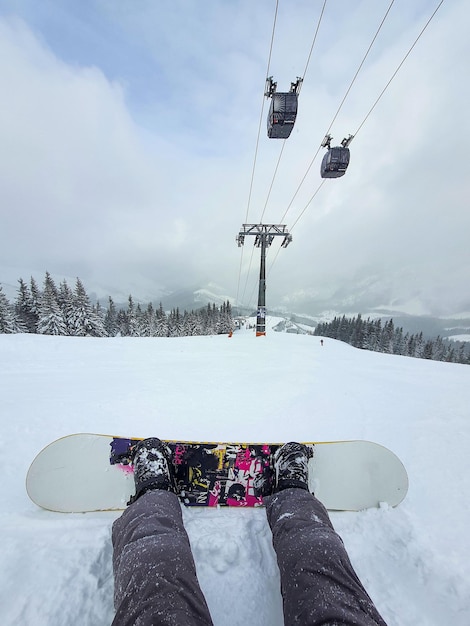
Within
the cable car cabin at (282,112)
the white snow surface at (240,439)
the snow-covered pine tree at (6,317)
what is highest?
the cable car cabin at (282,112)

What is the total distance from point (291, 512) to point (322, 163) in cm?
1151

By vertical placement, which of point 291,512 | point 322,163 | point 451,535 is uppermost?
point 322,163

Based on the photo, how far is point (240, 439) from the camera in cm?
405

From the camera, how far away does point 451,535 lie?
2400 mm

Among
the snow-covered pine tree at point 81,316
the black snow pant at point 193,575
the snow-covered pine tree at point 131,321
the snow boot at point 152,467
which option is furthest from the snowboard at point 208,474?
the snow-covered pine tree at point 131,321

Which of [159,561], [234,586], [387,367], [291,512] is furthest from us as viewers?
[387,367]

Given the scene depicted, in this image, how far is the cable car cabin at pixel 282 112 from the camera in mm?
7965

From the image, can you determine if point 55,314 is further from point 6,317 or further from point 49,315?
point 6,317

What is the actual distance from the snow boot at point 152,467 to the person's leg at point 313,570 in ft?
3.75

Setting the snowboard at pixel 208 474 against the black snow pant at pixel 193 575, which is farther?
the snowboard at pixel 208 474

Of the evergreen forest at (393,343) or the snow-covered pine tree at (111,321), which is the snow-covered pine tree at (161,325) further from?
the evergreen forest at (393,343)

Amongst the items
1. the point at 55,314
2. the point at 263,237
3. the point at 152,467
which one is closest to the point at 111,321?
the point at 55,314

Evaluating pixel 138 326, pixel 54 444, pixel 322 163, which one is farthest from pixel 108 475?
pixel 138 326

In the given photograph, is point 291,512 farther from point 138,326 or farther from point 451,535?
point 138,326
